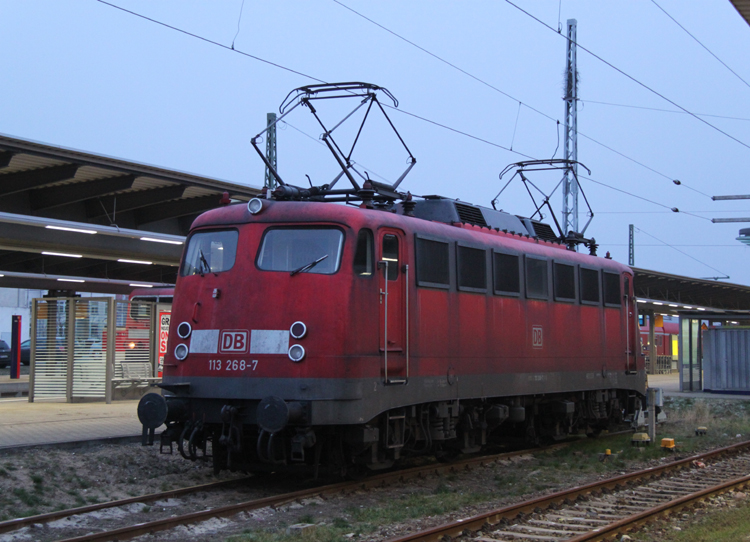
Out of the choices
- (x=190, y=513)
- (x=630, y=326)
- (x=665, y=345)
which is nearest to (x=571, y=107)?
(x=630, y=326)

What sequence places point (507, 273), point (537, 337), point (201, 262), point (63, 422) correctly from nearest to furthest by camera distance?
point (201, 262)
point (507, 273)
point (537, 337)
point (63, 422)

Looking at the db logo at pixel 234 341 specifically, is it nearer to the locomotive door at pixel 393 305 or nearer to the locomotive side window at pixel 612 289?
the locomotive door at pixel 393 305

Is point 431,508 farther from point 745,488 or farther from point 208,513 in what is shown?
point 745,488

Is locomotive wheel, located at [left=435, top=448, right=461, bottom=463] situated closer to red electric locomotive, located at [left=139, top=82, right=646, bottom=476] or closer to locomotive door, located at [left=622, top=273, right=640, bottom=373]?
red electric locomotive, located at [left=139, top=82, right=646, bottom=476]

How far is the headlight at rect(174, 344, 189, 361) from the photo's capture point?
1084cm

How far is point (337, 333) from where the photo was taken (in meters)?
10.2

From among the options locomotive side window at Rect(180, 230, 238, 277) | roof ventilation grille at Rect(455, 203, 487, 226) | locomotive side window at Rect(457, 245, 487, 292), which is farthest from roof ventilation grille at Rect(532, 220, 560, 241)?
locomotive side window at Rect(180, 230, 238, 277)

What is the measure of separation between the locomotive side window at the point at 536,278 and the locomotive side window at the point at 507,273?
0.33 meters

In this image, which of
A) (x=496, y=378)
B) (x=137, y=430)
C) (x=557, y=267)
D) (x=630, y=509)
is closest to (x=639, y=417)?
(x=557, y=267)

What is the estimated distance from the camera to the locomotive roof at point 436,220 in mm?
10695

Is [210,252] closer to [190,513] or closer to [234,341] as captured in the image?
[234,341]

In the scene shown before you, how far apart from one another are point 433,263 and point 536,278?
3.16 m

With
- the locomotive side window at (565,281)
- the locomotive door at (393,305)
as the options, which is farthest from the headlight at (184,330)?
the locomotive side window at (565,281)

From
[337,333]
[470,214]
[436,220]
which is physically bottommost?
[337,333]
